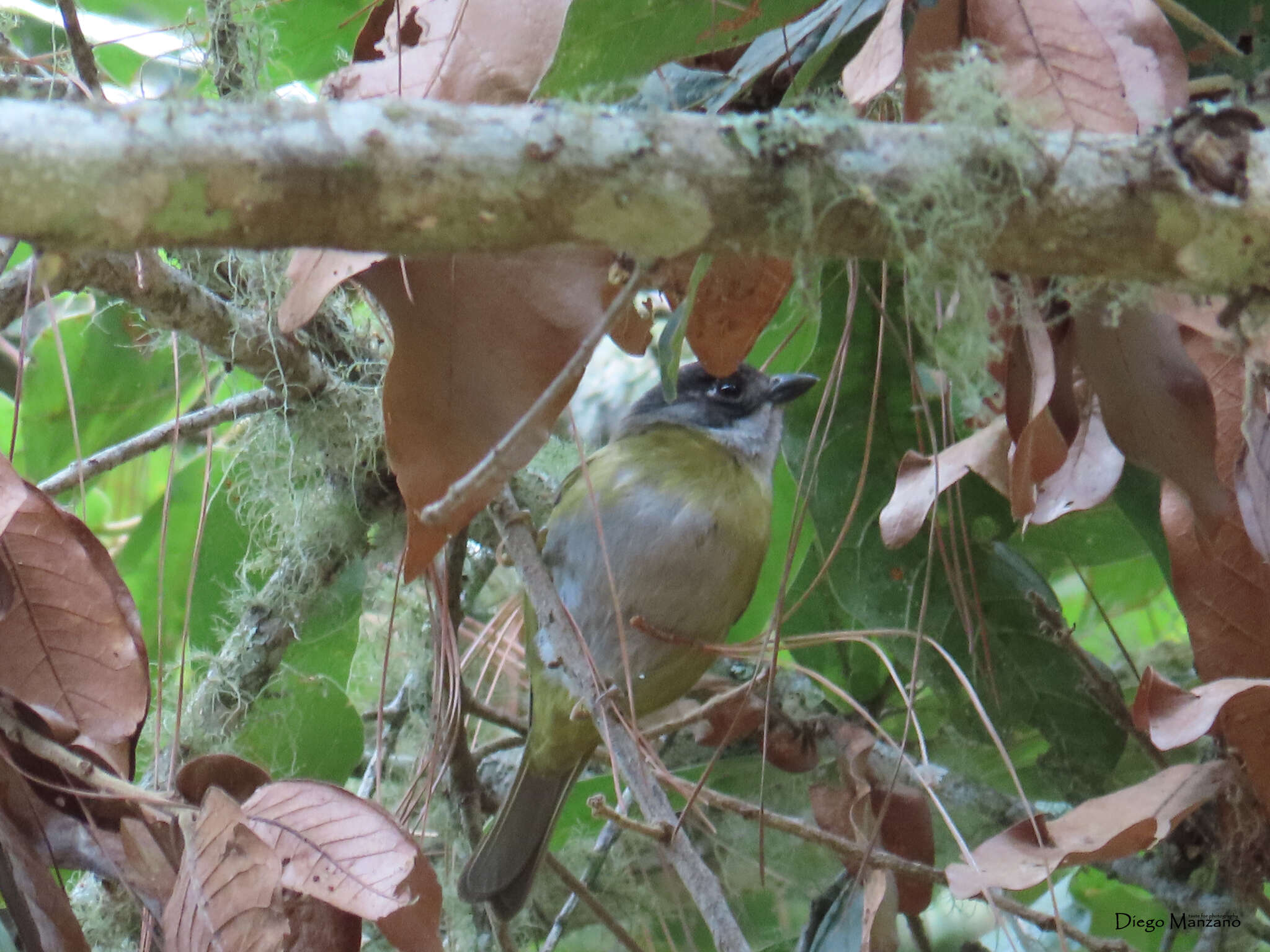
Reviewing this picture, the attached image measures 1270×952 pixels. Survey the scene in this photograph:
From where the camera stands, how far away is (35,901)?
117 centimetres

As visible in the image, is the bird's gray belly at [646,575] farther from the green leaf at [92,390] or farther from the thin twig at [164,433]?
the green leaf at [92,390]

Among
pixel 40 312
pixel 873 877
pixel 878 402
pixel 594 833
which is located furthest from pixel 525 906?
pixel 40 312

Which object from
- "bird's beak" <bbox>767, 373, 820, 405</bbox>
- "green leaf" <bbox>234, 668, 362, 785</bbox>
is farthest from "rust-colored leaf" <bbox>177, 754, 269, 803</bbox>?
"bird's beak" <bbox>767, 373, 820, 405</bbox>

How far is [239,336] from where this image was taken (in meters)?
1.64

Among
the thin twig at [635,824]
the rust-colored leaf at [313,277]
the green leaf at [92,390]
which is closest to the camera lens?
the rust-colored leaf at [313,277]

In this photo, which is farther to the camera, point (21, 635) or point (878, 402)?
point (878, 402)

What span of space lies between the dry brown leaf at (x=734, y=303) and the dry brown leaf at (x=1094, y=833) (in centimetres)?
66

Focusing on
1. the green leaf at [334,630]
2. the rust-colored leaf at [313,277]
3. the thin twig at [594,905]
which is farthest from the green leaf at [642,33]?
the thin twig at [594,905]

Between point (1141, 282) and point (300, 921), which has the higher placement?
point (1141, 282)

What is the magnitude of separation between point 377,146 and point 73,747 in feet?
2.67

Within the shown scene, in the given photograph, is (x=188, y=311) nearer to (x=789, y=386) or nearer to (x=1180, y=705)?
(x=789, y=386)

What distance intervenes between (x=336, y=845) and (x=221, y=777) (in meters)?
0.18

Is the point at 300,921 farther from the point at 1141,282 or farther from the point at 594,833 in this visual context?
the point at 594,833

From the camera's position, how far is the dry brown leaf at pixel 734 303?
1.50 m
